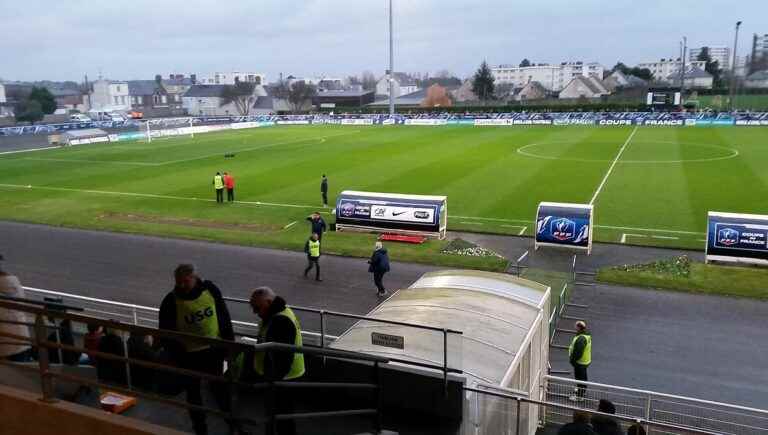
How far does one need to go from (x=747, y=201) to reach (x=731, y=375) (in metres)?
18.5

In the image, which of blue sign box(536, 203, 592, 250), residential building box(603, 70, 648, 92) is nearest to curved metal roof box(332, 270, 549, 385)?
blue sign box(536, 203, 592, 250)

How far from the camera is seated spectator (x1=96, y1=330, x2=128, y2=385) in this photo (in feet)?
23.3

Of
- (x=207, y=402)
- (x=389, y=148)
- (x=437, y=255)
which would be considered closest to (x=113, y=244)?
(x=437, y=255)

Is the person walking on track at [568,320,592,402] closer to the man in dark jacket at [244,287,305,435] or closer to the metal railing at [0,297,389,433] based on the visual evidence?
the man in dark jacket at [244,287,305,435]

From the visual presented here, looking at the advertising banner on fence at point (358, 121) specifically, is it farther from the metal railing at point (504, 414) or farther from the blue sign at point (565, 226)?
the metal railing at point (504, 414)

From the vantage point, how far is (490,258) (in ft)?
65.0

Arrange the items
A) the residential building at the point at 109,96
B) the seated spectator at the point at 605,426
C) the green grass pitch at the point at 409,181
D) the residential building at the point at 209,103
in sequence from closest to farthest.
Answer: the seated spectator at the point at 605,426, the green grass pitch at the point at 409,181, the residential building at the point at 209,103, the residential building at the point at 109,96

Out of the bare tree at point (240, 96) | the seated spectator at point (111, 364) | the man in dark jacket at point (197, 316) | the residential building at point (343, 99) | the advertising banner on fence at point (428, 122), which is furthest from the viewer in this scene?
the residential building at point (343, 99)

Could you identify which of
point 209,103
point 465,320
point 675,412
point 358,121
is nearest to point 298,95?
point 209,103

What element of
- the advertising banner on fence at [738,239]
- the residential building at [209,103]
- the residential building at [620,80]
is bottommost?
the advertising banner on fence at [738,239]

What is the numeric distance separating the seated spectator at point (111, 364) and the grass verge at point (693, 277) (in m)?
14.1

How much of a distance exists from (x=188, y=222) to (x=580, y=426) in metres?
22.1

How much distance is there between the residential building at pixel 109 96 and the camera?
489 feet

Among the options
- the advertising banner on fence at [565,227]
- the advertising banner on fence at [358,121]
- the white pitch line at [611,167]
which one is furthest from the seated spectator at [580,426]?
the advertising banner on fence at [358,121]
